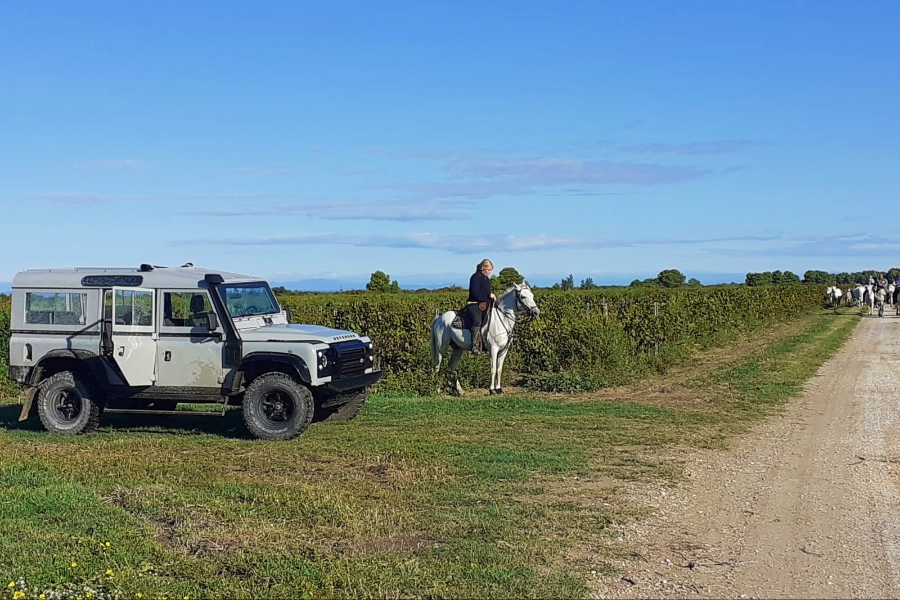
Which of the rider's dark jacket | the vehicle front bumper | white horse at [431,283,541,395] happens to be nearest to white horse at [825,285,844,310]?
white horse at [431,283,541,395]

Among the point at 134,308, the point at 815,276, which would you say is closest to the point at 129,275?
the point at 134,308

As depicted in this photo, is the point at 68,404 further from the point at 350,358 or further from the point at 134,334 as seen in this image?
the point at 350,358

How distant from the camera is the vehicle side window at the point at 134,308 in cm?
1240

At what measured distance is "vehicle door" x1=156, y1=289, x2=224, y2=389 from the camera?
12.2 meters

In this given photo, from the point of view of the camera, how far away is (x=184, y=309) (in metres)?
12.4

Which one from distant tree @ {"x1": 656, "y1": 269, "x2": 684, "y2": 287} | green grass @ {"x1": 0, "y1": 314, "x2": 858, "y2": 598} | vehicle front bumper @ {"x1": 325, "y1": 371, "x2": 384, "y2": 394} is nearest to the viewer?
green grass @ {"x1": 0, "y1": 314, "x2": 858, "y2": 598}

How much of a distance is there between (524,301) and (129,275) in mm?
7276

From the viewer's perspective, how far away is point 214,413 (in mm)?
12656

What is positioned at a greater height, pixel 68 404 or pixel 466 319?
pixel 466 319

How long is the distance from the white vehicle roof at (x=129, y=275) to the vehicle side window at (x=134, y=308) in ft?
0.44

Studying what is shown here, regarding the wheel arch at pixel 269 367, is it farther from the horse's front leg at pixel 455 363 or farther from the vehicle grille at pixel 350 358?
the horse's front leg at pixel 455 363

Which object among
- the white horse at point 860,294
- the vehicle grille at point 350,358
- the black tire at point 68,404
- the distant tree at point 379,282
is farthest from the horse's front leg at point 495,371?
the white horse at point 860,294

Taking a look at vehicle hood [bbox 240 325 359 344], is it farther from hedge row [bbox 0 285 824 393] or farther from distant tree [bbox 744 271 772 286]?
distant tree [bbox 744 271 772 286]

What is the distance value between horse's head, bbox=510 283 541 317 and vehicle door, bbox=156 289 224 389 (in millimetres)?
6524
